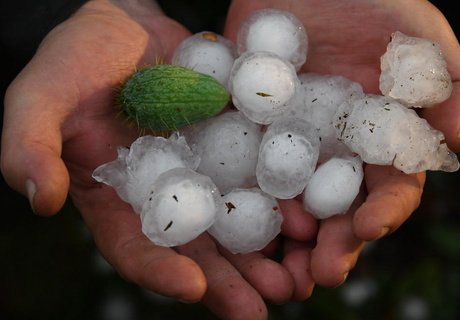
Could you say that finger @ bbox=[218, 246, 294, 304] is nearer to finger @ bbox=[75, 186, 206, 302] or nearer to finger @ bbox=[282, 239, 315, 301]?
finger @ bbox=[282, 239, 315, 301]

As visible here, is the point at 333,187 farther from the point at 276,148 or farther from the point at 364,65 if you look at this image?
the point at 364,65

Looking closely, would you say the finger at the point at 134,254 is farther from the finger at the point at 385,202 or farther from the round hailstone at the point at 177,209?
the finger at the point at 385,202

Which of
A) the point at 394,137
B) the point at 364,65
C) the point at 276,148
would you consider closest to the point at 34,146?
the point at 276,148

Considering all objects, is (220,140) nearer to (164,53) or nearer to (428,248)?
(164,53)

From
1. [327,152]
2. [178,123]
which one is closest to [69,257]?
[178,123]

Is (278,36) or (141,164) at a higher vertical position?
(278,36)

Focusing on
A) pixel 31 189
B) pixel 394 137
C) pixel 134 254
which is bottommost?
pixel 134 254

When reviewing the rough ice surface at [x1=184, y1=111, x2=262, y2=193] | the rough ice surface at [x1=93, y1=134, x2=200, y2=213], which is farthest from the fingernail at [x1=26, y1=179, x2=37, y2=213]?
the rough ice surface at [x1=184, y1=111, x2=262, y2=193]

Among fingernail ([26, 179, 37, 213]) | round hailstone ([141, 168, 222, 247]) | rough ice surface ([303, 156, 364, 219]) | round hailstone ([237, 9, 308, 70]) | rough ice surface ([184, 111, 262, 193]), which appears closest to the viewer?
fingernail ([26, 179, 37, 213])
